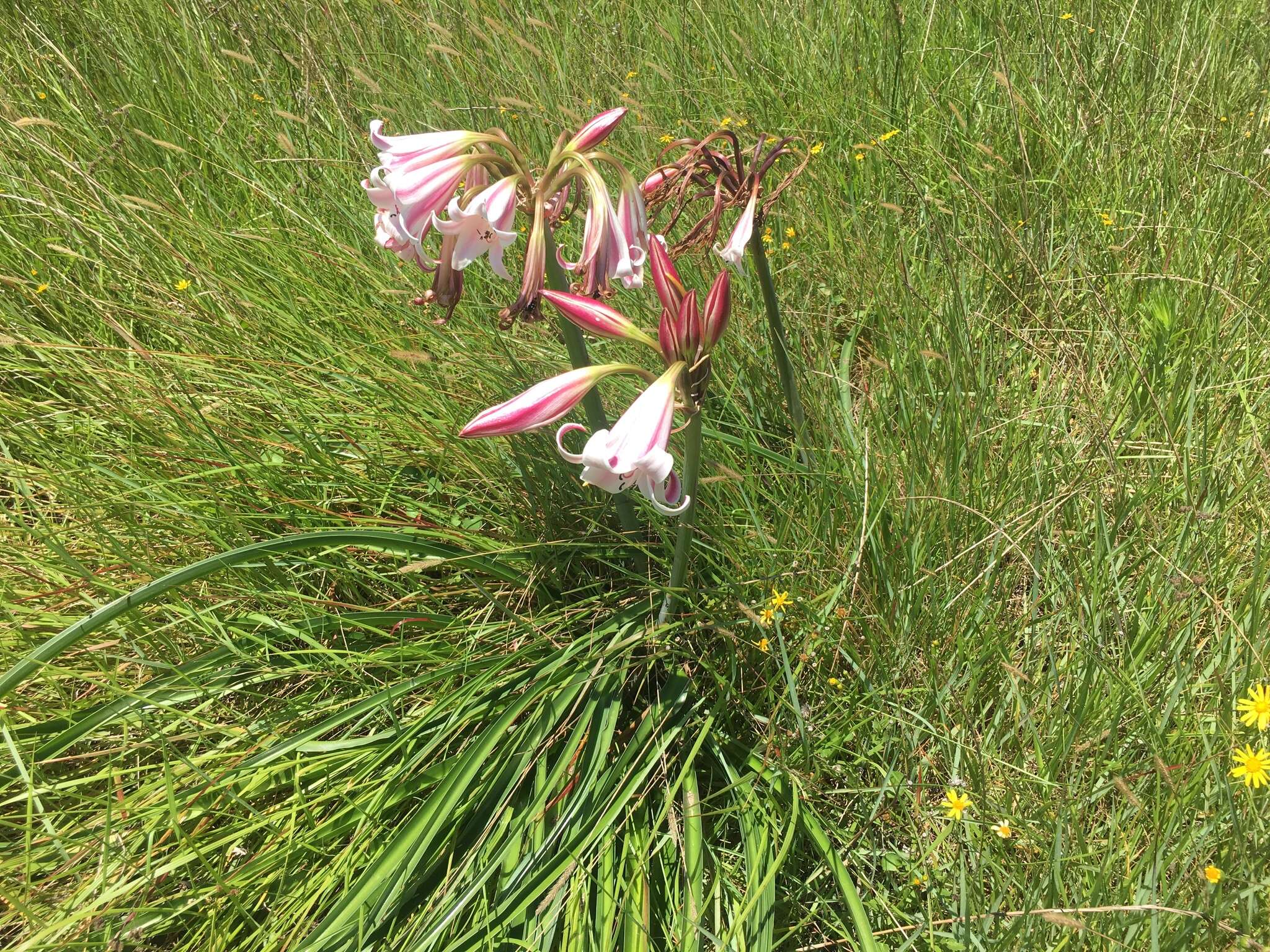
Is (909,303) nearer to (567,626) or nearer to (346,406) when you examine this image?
(567,626)

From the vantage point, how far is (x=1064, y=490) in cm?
184

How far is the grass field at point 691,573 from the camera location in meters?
1.45

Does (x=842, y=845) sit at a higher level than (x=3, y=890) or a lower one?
lower

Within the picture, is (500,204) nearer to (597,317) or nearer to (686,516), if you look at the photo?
(597,317)

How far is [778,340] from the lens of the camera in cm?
187

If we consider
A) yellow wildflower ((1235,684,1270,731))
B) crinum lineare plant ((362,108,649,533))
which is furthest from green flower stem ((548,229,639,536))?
yellow wildflower ((1235,684,1270,731))

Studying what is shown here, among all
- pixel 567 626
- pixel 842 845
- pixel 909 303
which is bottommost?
pixel 842 845

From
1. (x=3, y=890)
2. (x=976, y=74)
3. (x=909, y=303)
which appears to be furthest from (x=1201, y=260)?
(x=3, y=890)

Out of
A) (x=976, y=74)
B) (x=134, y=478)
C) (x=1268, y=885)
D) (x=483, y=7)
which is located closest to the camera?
(x=1268, y=885)

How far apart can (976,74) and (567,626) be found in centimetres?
273

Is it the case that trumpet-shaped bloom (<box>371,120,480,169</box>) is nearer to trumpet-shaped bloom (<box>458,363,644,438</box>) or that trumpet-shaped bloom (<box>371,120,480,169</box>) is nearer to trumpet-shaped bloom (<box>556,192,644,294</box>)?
trumpet-shaped bloom (<box>556,192,644,294</box>)

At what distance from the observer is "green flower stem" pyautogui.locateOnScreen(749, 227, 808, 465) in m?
1.78

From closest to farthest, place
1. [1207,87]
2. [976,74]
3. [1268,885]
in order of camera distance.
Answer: [1268,885], [1207,87], [976,74]

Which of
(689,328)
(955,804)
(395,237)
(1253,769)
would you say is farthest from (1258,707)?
(395,237)
